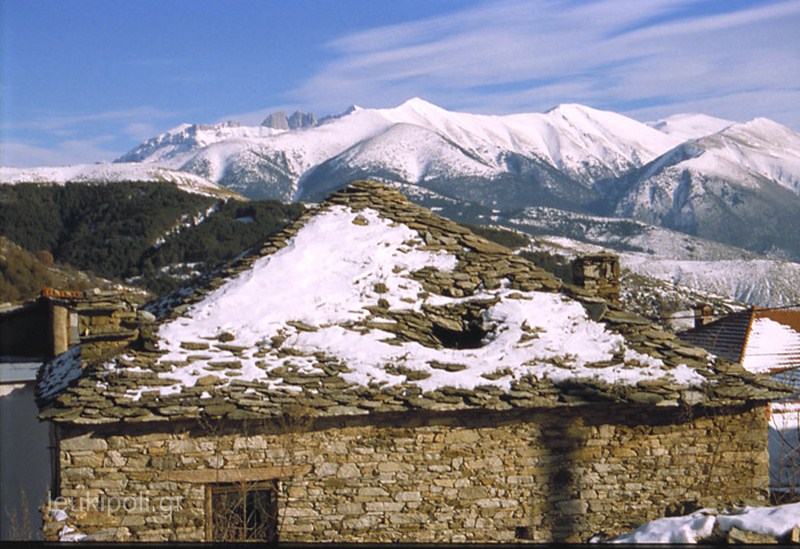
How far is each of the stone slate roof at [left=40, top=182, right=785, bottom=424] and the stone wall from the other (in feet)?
0.78

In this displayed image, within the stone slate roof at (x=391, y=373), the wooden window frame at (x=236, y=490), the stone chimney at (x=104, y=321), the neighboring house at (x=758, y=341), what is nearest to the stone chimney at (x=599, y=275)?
the stone slate roof at (x=391, y=373)

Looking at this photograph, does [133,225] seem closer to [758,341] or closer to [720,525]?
[758,341]

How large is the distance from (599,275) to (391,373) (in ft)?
14.4

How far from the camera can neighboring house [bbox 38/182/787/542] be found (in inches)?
343

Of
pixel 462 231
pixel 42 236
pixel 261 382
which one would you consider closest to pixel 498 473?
pixel 261 382

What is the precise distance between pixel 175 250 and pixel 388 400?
193 feet

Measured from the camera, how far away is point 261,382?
898 cm

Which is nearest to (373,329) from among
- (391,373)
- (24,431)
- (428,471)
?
(391,373)

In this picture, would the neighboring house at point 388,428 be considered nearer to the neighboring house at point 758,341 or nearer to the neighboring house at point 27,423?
the neighboring house at point 27,423

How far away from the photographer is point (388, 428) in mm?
Result: 8945

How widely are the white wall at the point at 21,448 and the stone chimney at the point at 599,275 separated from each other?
10.4m

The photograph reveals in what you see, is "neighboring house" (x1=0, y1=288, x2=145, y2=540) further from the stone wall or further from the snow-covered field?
the snow-covered field

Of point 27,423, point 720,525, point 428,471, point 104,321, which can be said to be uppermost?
point 104,321

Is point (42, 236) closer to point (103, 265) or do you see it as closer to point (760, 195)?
point (103, 265)
